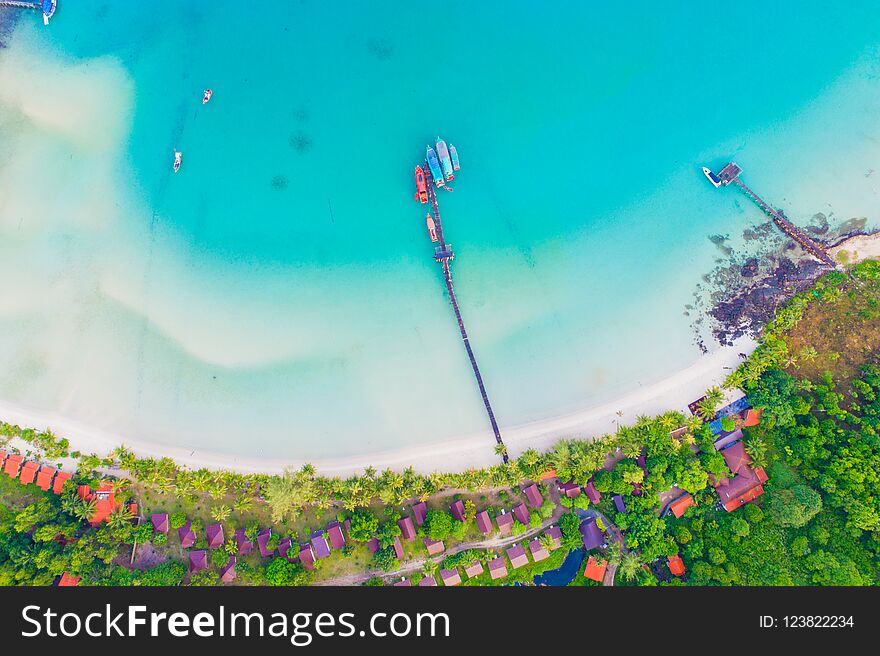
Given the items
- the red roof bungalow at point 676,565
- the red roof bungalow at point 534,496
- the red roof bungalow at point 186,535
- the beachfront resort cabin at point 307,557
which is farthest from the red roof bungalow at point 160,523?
the red roof bungalow at point 676,565

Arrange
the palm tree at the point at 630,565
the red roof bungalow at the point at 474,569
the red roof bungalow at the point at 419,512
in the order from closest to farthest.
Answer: the palm tree at the point at 630,565 < the red roof bungalow at the point at 474,569 < the red roof bungalow at the point at 419,512

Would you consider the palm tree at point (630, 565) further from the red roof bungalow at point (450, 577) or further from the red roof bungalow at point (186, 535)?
the red roof bungalow at point (186, 535)

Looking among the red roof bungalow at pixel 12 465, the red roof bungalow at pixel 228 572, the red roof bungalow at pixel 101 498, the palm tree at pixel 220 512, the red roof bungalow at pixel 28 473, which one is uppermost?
the red roof bungalow at pixel 12 465

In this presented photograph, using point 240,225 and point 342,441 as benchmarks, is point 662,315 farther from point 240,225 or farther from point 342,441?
point 240,225

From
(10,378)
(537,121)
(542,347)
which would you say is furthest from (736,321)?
(10,378)

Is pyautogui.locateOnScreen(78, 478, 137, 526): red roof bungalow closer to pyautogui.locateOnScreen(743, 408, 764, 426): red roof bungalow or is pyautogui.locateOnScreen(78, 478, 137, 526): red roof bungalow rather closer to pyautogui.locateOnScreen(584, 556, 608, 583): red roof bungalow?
pyautogui.locateOnScreen(584, 556, 608, 583): red roof bungalow

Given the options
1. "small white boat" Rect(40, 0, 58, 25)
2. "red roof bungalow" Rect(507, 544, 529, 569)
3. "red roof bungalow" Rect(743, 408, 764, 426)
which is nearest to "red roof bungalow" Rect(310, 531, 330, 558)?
"red roof bungalow" Rect(507, 544, 529, 569)
